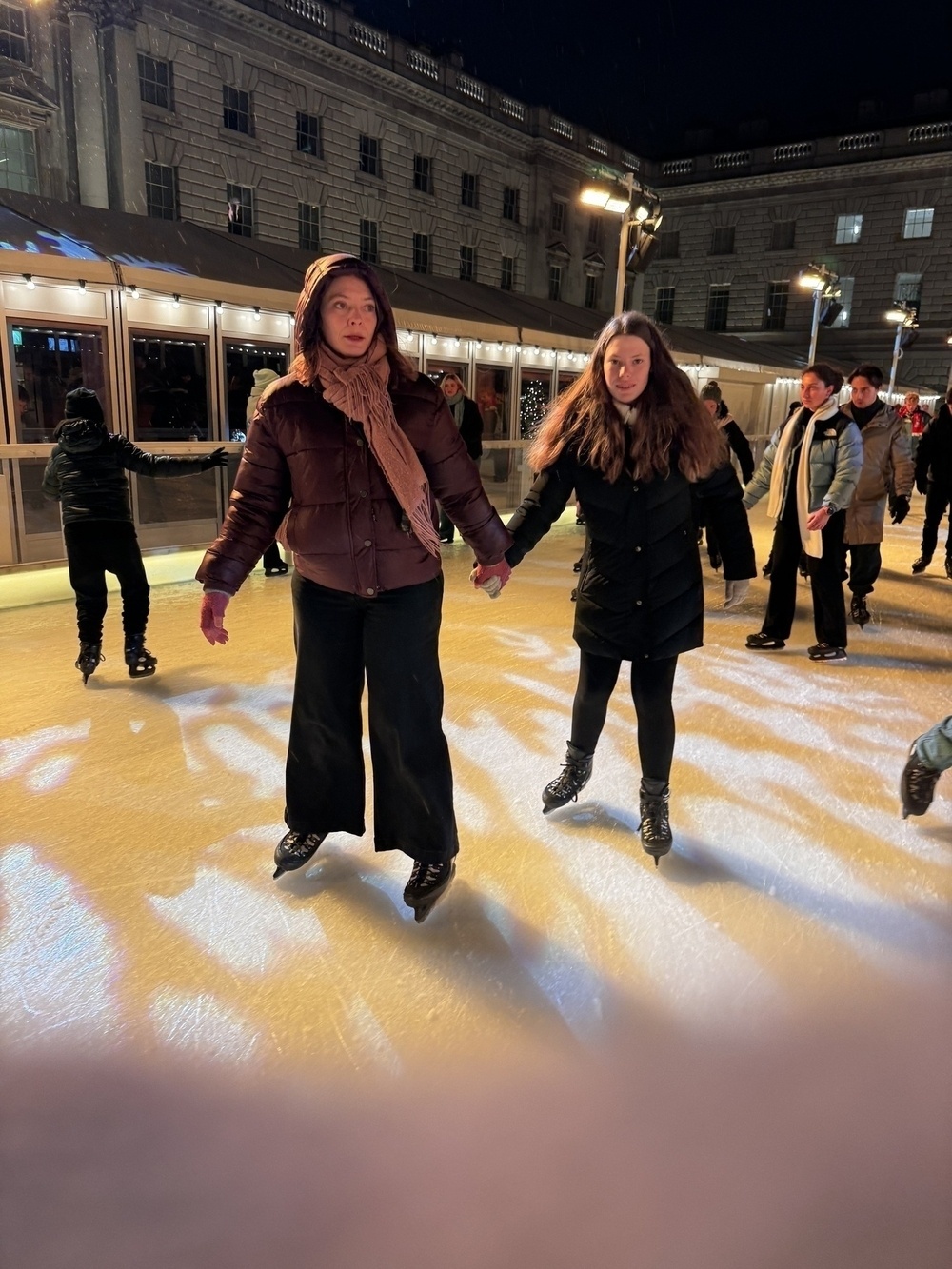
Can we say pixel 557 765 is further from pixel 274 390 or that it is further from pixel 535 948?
pixel 274 390

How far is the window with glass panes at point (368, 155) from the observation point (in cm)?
2206

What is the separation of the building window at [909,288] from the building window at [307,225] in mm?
23030

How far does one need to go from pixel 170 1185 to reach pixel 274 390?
171cm

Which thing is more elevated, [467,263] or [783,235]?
[783,235]

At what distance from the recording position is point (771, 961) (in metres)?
2.13

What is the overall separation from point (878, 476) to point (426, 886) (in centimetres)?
470

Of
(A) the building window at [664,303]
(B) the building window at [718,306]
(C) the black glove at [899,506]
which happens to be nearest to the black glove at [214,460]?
(C) the black glove at [899,506]

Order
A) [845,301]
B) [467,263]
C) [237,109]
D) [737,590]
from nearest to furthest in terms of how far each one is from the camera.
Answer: [737,590], [237,109], [467,263], [845,301]

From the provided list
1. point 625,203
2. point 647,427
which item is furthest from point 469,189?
point 647,427

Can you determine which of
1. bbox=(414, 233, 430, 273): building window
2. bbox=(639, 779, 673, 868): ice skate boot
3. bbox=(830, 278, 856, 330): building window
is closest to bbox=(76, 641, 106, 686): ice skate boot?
bbox=(639, 779, 673, 868): ice skate boot

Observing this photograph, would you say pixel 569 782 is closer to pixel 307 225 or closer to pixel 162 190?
pixel 162 190

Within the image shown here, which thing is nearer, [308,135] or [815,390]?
[815,390]

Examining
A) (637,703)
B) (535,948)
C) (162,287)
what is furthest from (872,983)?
(162,287)

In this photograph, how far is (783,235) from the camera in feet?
112
